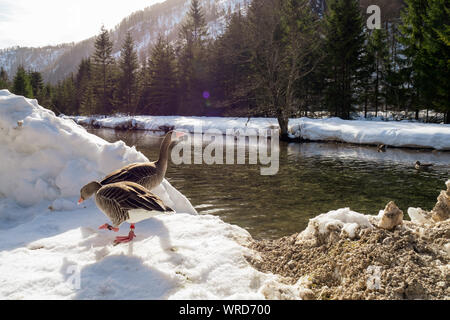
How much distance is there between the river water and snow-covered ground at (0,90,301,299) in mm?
2749

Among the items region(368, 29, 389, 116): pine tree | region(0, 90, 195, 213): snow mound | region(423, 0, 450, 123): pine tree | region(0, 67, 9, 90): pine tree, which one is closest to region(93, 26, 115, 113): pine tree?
region(0, 67, 9, 90): pine tree

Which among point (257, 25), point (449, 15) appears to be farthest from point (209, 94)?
point (449, 15)

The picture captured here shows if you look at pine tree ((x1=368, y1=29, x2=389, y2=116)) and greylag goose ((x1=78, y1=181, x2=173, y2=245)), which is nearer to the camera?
greylag goose ((x1=78, y1=181, x2=173, y2=245))

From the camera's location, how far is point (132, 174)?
16.9ft

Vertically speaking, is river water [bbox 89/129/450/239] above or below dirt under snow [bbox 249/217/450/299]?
below

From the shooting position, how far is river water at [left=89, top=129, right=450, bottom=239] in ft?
29.1

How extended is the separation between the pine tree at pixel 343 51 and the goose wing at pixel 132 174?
36.3m

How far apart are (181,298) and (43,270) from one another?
5.91ft

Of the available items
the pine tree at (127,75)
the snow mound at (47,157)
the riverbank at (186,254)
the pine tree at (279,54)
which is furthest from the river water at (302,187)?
the pine tree at (127,75)

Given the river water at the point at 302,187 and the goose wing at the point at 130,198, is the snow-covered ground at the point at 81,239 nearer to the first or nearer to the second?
the goose wing at the point at 130,198

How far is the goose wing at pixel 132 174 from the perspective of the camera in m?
5.06

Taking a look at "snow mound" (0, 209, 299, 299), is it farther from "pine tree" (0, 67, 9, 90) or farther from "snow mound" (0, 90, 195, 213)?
"pine tree" (0, 67, 9, 90)
